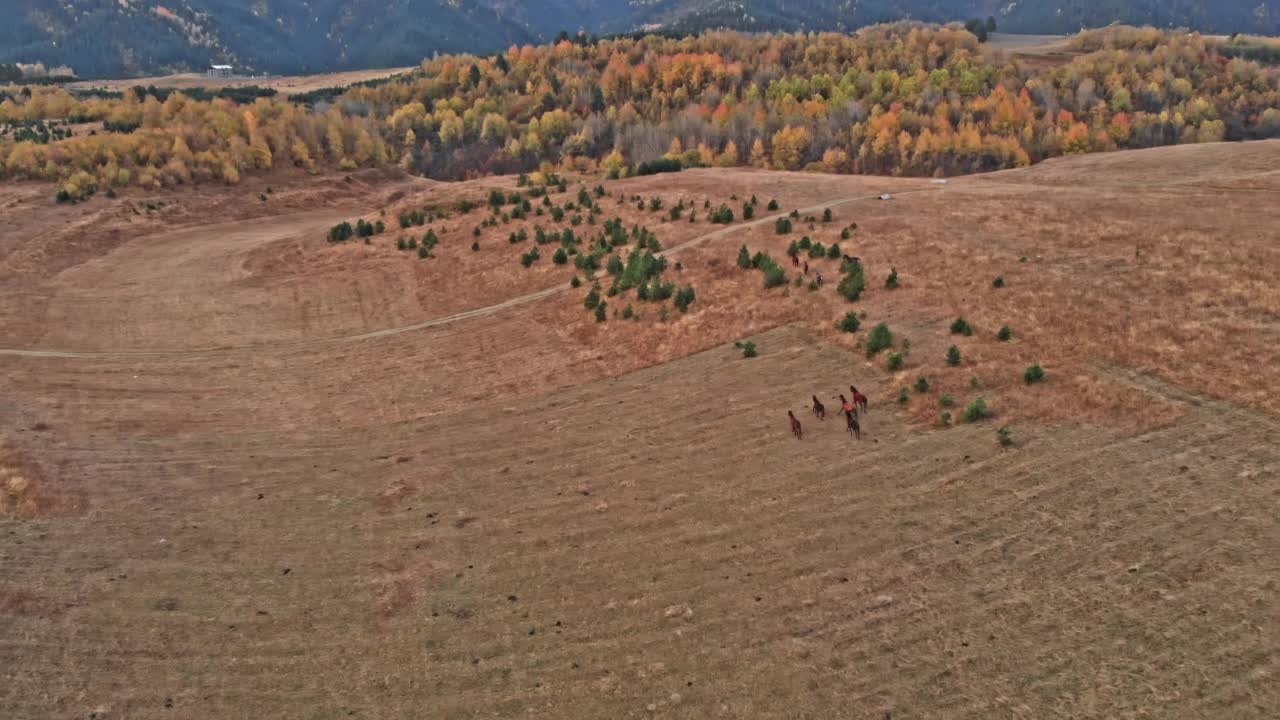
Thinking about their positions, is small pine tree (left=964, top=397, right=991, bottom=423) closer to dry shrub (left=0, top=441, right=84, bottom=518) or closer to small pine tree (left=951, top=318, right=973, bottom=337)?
small pine tree (left=951, top=318, right=973, bottom=337)

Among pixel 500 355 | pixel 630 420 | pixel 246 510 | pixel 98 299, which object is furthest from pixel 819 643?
pixel 98 299

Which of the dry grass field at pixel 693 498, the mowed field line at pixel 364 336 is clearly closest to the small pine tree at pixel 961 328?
the dry grass field at pixel 693 498

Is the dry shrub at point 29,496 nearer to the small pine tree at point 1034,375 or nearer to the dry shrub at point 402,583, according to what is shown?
the dry shrub at point 402,583

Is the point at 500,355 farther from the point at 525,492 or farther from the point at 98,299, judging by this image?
the point at 98,299

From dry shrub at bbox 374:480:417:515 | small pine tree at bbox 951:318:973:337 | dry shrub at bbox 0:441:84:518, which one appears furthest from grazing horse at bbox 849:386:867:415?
dry shrub at bbox 0:441:84:518

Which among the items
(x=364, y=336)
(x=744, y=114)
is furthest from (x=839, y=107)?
(x=364, y=336)
